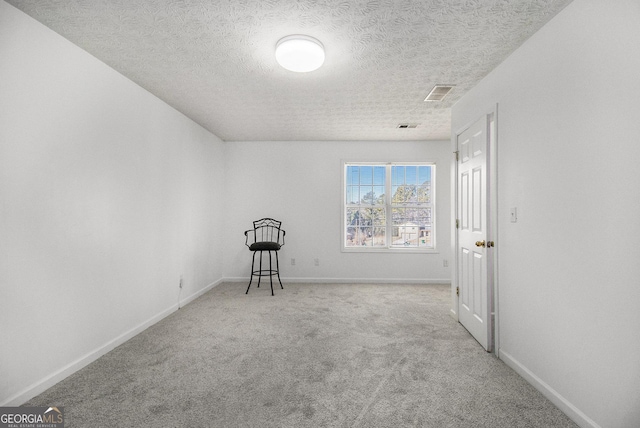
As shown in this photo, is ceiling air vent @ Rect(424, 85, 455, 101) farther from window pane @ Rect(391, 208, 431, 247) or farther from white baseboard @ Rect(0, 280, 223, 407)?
white baseboard @ Rect(0, 280, 223, 407)

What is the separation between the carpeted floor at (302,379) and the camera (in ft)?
5.59

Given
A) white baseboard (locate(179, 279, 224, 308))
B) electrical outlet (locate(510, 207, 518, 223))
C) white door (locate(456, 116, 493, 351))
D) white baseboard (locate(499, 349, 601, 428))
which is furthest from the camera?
white baseboard (locate(179, 279, 224, 308))

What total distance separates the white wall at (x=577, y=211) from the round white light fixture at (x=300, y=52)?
60.6 inches

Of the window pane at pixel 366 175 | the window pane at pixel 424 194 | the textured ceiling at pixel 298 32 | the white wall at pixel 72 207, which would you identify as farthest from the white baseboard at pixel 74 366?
the window pane at pixel 424 194

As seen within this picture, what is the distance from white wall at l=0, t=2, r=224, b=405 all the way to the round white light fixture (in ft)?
5.27

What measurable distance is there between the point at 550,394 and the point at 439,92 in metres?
2.74

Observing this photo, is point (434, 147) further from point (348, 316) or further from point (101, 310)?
point (101, 310)

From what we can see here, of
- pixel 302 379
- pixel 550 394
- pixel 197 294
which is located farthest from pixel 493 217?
pixel 197 294

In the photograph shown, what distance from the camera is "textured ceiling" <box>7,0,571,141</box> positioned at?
180 cm

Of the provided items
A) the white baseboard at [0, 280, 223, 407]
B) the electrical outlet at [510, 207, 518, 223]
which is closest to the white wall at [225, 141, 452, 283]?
the white baseboard at [0, 280, 223, 407]

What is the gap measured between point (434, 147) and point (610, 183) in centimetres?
387

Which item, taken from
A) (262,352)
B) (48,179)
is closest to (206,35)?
(48,179)

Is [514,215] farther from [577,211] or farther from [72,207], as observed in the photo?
[72,207]

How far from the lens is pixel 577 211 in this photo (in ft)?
5.50
